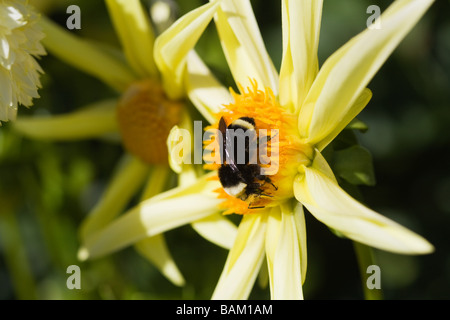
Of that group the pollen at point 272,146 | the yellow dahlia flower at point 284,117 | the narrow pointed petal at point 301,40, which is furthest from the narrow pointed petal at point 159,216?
the narrow pointed petal at point 301,40

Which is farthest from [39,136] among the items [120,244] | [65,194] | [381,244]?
[381,244]

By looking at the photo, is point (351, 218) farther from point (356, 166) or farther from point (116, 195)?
point (116, 195)

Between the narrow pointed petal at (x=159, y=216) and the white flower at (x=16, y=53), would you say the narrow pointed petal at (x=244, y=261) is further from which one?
the white flower at (x=16, y=53)

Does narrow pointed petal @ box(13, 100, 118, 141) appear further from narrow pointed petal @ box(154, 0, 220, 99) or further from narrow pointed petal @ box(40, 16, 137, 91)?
narrow pointed petal @ box(154, 0, 220, 99)

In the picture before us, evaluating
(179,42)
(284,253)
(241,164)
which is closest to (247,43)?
(179,42)

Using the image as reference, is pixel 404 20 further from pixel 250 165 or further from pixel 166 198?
pixel 166 198

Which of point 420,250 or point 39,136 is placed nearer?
point 420,250
